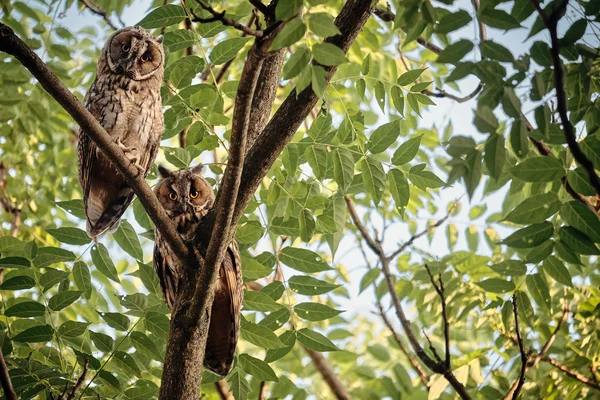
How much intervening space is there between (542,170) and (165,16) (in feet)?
4.85

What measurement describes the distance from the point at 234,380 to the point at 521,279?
1324mm

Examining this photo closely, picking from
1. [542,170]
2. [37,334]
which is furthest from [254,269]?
[542,170]

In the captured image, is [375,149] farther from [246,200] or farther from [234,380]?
[234,380]

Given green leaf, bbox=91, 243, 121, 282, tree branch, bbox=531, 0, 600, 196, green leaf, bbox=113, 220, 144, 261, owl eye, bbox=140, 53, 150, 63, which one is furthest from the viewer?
owl eye, bbox=140, 53, 150, 63

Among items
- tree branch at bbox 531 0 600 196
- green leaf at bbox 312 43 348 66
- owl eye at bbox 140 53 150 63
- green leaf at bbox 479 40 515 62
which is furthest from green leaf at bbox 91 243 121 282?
tree branch at bbox 531 0 600 196

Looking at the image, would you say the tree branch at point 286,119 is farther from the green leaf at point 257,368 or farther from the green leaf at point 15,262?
the green leaf at point 15,262

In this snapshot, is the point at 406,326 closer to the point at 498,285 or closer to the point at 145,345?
the point at 498,285

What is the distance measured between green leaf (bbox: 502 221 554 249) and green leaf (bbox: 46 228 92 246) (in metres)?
1.82

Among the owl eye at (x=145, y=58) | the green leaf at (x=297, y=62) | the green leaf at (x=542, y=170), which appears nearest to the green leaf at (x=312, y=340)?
the green leaf at (x=542, y=170)

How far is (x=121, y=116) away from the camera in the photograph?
341 cm

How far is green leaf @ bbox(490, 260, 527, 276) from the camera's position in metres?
2.39

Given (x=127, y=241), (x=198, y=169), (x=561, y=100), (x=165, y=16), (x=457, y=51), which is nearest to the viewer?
(x=561, y=100)

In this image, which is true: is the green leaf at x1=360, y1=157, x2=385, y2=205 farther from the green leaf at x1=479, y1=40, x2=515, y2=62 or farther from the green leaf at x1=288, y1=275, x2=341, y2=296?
the green leaf at x1=479, y1=40, x2=515, y2=62

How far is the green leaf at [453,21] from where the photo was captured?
1765 mm
